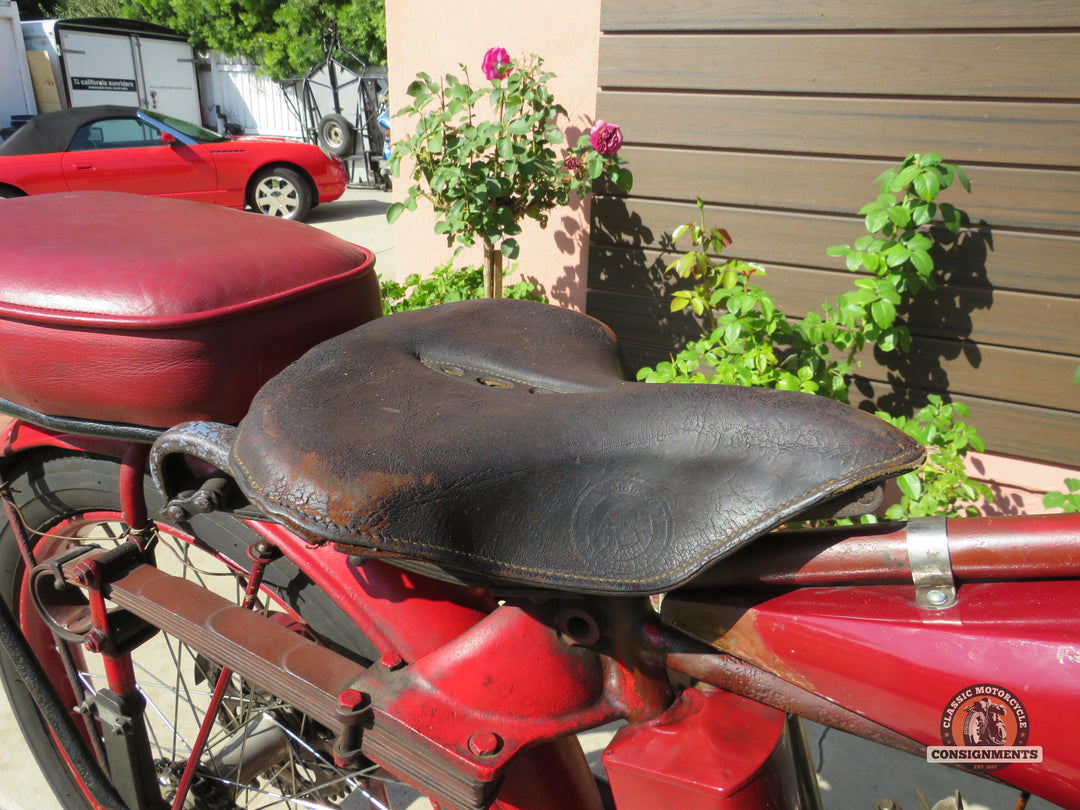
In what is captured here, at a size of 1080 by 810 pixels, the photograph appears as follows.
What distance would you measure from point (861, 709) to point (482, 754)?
43 centimetres

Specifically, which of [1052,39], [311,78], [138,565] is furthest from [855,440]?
[311,78]

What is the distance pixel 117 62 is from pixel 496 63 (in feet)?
49.2

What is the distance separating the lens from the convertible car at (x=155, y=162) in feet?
23.3

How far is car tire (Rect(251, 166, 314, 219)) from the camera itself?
27.7 ft

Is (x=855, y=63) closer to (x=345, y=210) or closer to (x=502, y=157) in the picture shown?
(x=502, y=157)

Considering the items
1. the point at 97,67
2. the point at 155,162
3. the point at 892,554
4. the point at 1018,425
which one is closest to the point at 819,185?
the point at 1018,425

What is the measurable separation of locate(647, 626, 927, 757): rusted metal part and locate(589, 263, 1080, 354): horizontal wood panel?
7.10 ft

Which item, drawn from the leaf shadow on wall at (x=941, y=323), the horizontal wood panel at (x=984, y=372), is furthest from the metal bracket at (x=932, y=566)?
the horizontal wood panel at (x=984, y=372)

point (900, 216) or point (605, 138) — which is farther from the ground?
point (605, 138)

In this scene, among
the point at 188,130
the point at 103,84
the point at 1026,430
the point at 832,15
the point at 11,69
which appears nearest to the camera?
the point at 832,15

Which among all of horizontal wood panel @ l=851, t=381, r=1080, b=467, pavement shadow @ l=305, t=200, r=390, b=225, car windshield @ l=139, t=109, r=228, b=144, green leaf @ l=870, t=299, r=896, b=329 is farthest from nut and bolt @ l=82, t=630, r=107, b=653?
pavement shadow @ l=305, t=200, r=390, b=225

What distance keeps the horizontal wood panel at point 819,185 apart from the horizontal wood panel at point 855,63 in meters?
0.23

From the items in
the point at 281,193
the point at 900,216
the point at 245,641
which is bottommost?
the point at 281,193

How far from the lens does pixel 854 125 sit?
2.62 m
